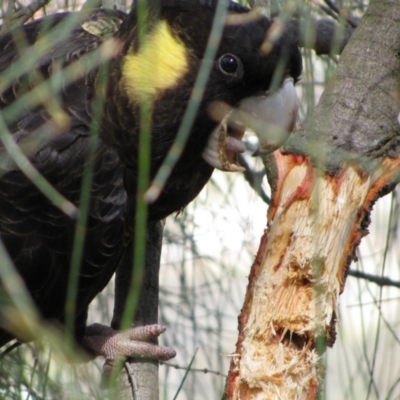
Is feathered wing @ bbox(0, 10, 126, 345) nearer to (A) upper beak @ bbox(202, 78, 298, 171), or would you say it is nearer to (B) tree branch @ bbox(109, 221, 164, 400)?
(B) tree branch @ bbox(109, 221, 164, 400)

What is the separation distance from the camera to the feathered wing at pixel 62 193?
1.65 m

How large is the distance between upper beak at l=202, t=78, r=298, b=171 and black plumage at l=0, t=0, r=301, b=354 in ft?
0.07

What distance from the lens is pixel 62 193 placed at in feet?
5.45

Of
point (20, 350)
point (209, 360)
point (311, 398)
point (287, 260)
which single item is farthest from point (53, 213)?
point (311, 398)

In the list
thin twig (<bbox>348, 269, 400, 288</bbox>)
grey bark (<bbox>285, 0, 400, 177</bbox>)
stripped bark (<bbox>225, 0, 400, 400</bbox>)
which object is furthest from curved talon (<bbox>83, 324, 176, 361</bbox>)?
grey bark (<bbox>285, 0, 400, 177</bbox>)

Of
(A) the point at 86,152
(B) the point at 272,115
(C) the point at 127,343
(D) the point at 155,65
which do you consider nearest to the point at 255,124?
(B) the point at 272,115

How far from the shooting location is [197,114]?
1518 millimetres

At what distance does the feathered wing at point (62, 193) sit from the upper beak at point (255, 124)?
290 mm

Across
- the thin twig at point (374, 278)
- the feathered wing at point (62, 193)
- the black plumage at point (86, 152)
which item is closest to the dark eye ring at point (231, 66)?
the black plumage at point (86, 152)

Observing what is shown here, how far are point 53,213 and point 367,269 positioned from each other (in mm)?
910

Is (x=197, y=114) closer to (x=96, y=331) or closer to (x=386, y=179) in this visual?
(x=386, y=179)

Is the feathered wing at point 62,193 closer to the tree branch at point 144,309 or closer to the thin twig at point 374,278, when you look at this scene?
the tree branch at point 144,309

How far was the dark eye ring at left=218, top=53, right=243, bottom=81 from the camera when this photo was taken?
→ 147 centimetres

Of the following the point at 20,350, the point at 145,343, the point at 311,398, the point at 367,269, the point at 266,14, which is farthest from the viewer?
the point at 367,269
